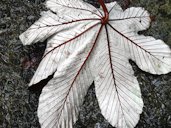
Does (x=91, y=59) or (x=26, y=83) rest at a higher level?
(x=91, y=59)

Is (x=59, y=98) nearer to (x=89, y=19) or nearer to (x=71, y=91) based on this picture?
(x=71, y=91)

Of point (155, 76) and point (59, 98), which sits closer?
point (59, 98)

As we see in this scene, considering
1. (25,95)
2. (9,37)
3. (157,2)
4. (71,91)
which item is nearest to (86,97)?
(71,91)
